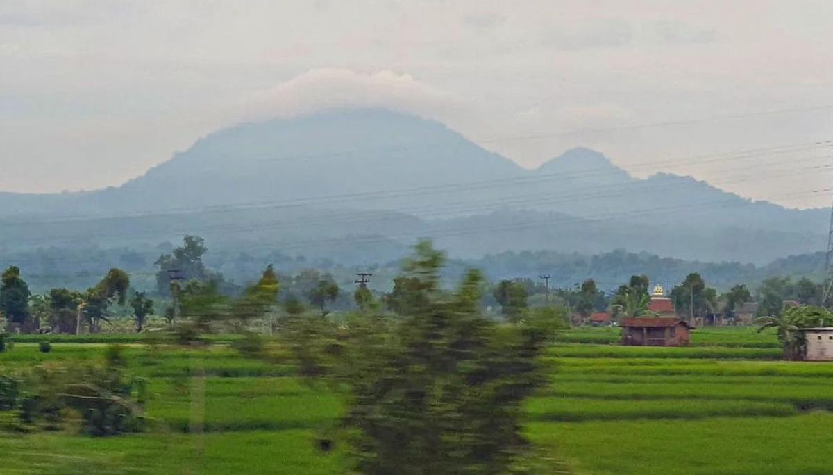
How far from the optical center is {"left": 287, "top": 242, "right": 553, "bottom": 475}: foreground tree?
6363 millimetres

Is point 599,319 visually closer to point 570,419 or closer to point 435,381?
point 570,419

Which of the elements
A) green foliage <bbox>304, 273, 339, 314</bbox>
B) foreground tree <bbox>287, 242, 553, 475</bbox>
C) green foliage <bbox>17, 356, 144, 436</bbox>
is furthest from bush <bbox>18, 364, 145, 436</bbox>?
foreground tree <bbox>287, 242, 553, 475</bbox>

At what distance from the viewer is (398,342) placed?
651 centimetres

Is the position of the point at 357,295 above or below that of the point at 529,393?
above

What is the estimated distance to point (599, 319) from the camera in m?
83.2

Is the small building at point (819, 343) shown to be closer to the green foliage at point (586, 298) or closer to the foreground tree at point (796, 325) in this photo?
the foreground tree at point (796, 325)

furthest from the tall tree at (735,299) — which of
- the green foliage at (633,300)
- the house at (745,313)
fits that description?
the green foliage at (633,300)

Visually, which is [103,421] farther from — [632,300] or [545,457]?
[632,300]

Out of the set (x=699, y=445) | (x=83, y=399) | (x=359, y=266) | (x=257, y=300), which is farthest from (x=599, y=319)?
(x=257, y=300)

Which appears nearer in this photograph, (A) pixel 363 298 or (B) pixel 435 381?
(B) pixel 435 381

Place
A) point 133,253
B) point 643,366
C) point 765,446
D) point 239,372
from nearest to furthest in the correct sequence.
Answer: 1. point 239,372
2. point 765,446
3. point 643,366
4. point 133,253

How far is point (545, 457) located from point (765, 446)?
11920 millimetres

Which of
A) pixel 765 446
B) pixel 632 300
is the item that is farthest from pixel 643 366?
pixel 632 300

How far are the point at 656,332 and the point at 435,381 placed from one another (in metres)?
45.9
